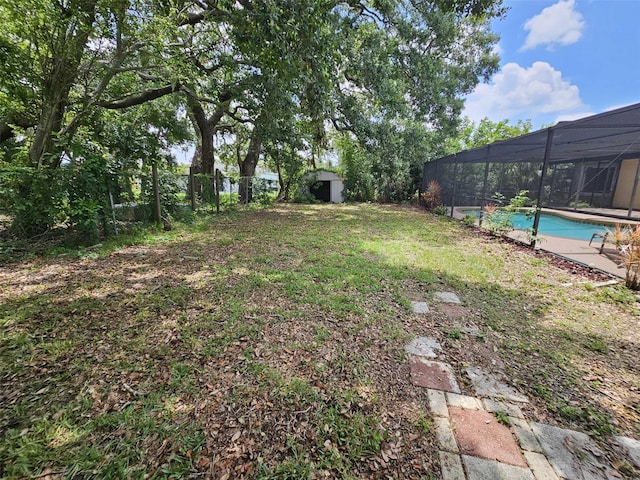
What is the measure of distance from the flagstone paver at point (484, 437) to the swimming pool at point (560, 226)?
4.97 metres

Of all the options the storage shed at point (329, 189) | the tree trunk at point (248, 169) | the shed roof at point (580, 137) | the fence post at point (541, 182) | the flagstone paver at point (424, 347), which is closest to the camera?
the flagstone paver at point (424, 347)

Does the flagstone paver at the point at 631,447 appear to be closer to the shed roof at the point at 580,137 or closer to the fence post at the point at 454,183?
the shed roof at the point at 580,137

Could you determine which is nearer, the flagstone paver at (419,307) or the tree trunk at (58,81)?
the flagstone paver at (419,307)

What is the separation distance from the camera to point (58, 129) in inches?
190

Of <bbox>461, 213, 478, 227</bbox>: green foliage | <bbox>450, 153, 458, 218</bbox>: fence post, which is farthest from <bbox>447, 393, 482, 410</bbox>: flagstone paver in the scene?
<bbox>450, 153, 458, 218</bbox>: fence post

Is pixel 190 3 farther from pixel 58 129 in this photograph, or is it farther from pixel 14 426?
pixel 14 426

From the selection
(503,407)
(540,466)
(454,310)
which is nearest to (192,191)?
(454,310)

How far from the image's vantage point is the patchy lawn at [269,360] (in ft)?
4.20

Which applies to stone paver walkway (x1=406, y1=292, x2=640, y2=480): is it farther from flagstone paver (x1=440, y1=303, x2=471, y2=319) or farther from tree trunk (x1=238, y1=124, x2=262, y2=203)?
tree trunk (x1=238, y1=124, x2=262, y2=203)

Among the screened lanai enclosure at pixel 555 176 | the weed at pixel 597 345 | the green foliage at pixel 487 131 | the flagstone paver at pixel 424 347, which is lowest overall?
the flagstone paver at pixel 424 347

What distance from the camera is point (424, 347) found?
6.95ft

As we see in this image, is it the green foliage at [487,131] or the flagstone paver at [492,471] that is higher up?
the green foliage at [487,131]

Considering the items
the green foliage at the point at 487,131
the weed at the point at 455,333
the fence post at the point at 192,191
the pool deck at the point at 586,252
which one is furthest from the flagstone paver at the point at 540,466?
the green foliage at the point at 487,131

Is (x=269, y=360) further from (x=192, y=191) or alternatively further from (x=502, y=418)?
(x=192, y=191)
